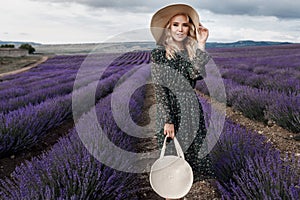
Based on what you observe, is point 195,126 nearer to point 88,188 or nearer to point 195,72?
point 195,72

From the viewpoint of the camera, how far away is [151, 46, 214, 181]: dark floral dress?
A: 202 centimetres

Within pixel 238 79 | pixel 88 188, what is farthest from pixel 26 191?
pixel 238 79

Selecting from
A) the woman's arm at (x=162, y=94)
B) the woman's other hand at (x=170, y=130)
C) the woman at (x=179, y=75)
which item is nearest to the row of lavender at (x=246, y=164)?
the woman at (x=179, y=75)

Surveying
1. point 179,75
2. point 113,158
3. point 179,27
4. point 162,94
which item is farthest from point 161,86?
point 113,158

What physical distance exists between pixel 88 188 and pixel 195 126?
0.78 meters

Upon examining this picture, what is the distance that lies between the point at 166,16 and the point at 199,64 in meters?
0.40

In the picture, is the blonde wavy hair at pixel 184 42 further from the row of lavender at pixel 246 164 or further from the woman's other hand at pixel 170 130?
the row of lavender at pixel 246 164

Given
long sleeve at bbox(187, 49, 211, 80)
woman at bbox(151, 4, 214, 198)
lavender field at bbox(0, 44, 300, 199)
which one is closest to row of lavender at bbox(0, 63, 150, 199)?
lavender field at bbox(0, 44, 300, 199)

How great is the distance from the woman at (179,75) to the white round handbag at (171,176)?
0.19 metres

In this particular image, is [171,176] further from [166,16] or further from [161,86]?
[166,16]

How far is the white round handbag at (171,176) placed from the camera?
186 centimetres

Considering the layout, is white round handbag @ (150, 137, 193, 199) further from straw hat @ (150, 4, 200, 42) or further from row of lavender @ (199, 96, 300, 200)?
straw hat @ (150, 4, 200, 42)

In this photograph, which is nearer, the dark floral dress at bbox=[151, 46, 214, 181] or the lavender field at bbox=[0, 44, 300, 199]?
the lavender field at bbox=[0, 44, 300, 199]

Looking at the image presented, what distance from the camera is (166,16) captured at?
2041 mm
